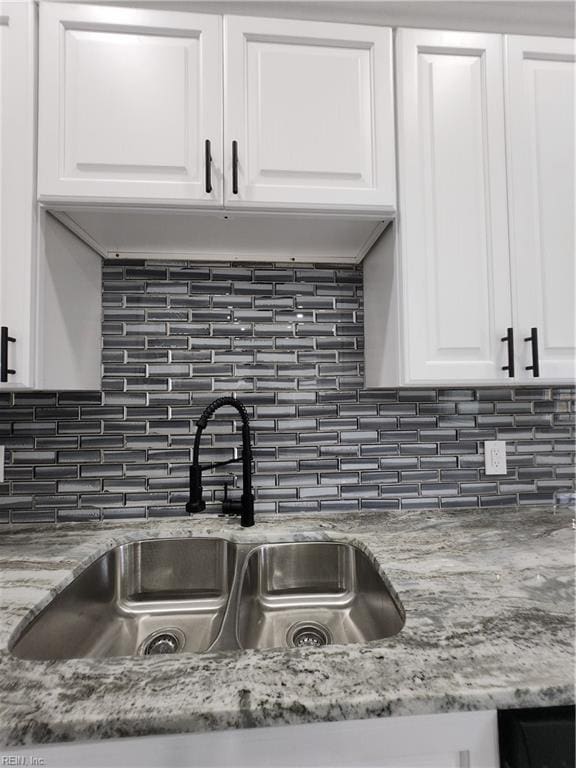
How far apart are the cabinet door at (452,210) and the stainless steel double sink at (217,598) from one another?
24.2 inches

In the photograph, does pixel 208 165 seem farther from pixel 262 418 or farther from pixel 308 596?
pixel 308 596

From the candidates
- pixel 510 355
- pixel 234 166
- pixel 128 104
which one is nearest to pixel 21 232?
pixel 128 104

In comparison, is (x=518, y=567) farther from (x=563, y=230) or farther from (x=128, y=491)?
(x=128, y=491)

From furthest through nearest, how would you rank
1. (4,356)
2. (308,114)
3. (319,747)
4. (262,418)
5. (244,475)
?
(262,418)
(244,475)
(308,114)
(4,356)
(319,747)

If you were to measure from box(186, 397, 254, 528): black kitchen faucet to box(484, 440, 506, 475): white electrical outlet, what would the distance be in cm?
91

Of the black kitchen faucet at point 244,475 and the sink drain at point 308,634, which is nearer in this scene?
the sink drain at point 308,634

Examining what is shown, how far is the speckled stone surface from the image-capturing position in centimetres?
50

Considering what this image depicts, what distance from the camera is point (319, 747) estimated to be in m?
0.54

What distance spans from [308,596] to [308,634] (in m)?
0.13

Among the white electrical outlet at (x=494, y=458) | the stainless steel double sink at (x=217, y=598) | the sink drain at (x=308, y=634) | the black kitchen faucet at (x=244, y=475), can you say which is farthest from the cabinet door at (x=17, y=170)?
the white electrical outlet at (x=494, y=458)

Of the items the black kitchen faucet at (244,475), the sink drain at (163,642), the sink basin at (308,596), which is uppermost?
the black kitchen faucet at (244,475)

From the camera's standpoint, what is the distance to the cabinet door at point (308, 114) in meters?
1.02

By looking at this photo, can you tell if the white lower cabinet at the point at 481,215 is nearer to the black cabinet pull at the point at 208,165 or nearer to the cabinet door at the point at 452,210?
the cabinet door at the point at 452,210

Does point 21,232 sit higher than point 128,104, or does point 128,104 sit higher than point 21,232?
point 128,104
